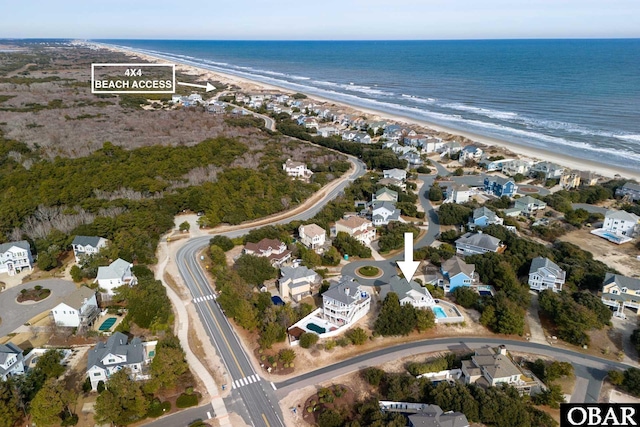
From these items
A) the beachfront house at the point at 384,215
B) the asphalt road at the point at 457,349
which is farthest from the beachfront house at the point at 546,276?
the beachfront house at the point at 384,215

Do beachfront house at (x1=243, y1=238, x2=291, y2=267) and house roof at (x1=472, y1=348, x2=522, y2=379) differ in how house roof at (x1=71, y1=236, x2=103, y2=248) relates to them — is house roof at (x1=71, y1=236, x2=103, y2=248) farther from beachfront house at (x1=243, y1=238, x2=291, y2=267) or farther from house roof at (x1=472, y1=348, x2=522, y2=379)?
house roof at (x1=472, y1=348, x2=522, y2=379)

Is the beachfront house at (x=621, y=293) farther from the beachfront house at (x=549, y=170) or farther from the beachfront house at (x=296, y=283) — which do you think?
the beachfront house at (x=549, y=170)

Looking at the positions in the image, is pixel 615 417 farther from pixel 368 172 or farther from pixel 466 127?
pixel 466 127

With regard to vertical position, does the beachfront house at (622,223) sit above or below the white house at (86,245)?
above

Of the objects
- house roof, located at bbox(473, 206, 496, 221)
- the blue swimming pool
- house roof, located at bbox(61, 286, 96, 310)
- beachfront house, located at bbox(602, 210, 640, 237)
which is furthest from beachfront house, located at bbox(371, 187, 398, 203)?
house roof, located at bbox(61, 286, 96, 310)

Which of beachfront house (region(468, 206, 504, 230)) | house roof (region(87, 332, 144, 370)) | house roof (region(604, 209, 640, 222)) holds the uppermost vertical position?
house roof (region(604, 209, 640, 222))
